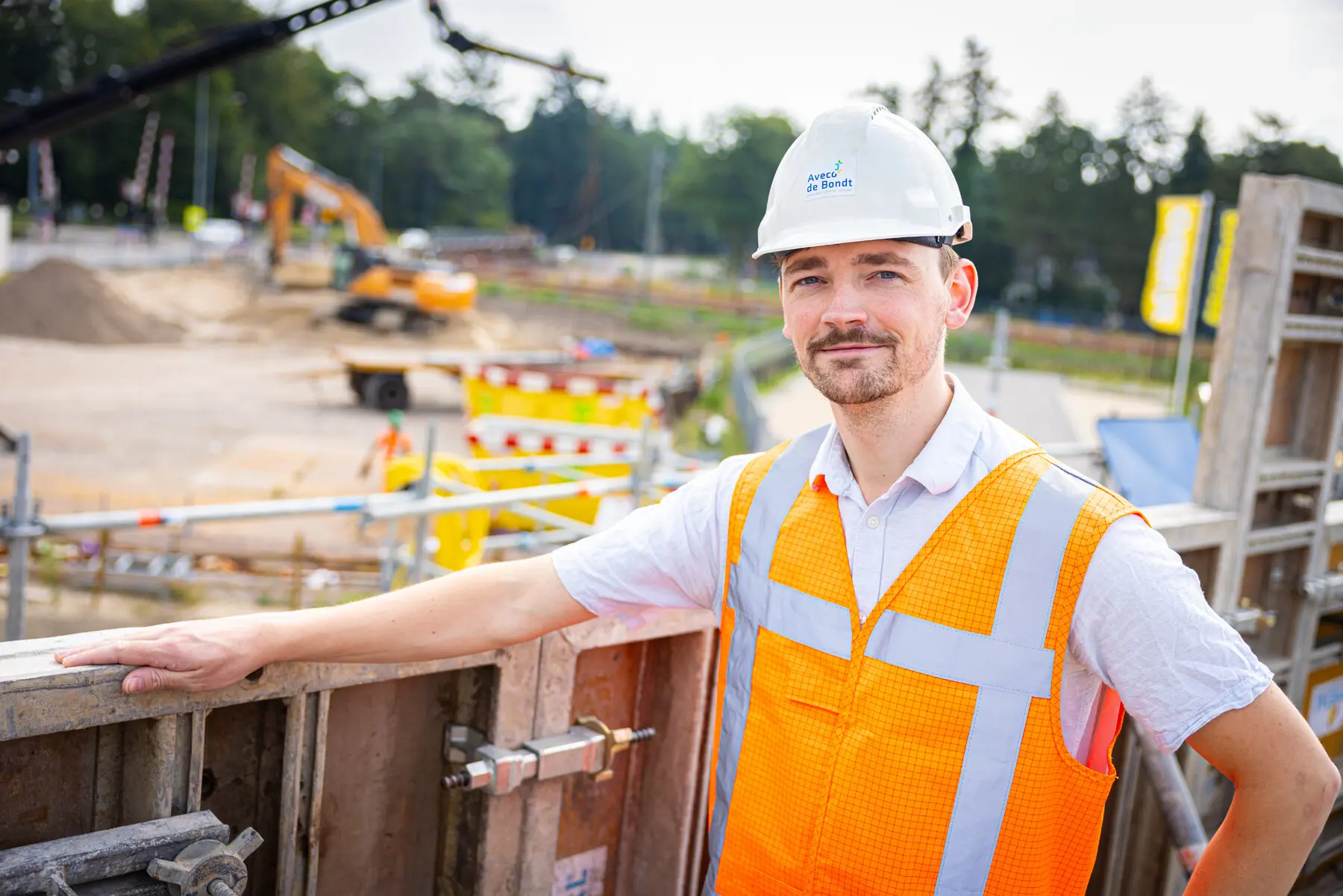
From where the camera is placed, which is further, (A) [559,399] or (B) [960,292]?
(A) [559,399]

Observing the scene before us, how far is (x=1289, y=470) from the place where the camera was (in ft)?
14.0

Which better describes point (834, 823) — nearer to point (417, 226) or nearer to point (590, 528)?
point (590, 528)

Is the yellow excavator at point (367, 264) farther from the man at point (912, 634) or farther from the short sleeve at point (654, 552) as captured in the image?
the man at point (912, 634)

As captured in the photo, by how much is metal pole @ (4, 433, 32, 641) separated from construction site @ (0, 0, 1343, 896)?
3 centimetres

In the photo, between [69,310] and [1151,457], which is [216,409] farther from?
[1151,457]

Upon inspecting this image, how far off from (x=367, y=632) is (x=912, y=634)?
109 cm

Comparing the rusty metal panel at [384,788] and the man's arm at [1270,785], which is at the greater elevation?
the man's arm at [1270,785]

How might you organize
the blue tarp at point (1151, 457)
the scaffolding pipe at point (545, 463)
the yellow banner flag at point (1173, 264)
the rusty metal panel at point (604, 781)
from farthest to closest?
the yellow banner flag at point (1173, 264), the scaffolding pipe at point (545, 463), the blue tarp at point (1151, 457), the rusty metal panel at point (604, 781)

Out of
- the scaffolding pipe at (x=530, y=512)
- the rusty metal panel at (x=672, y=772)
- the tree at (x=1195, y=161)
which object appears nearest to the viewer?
the rusty metal panel at (x=672, y=772)

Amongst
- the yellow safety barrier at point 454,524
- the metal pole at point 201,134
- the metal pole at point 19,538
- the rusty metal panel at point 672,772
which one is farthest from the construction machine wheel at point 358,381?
the metal pole at point 201,134

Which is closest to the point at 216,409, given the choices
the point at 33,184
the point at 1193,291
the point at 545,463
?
the point at 545,463

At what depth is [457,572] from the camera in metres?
2.35

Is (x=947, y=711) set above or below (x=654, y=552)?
below

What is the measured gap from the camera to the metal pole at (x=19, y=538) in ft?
18.1
